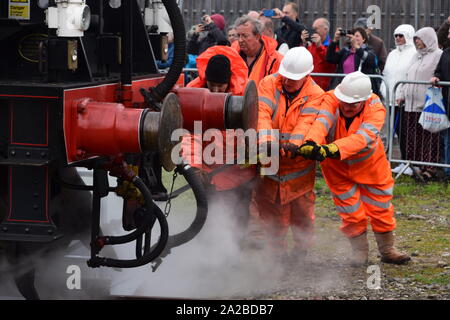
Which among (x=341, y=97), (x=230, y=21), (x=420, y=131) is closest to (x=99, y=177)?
(x=341, y=97)

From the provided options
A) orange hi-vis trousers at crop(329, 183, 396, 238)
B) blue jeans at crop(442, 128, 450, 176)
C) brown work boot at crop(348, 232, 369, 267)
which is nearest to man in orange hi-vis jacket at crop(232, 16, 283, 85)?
orange hi-vis trousers at crop(329, 183, 396, 238)

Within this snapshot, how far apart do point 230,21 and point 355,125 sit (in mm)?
8347

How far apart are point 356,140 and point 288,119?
20.9 inches

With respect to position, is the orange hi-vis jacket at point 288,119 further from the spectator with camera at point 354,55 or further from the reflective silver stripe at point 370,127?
the spectator with camera at point 354,55

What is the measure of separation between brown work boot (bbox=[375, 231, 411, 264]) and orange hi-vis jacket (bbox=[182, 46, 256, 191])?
1055 millimetres

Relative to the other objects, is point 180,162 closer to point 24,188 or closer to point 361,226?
point 24,188

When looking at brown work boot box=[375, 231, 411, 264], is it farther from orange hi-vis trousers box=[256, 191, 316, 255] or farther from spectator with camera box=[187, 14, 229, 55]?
spectator with camera box=[187, 14, 229, 55]

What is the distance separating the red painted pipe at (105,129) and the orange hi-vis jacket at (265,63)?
8.58ft

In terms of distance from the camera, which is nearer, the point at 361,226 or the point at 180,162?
the point at 180,162

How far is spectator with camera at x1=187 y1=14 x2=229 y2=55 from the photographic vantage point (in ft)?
35.2

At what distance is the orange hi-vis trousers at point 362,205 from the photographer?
638 centimetres

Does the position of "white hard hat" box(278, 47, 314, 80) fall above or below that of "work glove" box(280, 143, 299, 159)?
above

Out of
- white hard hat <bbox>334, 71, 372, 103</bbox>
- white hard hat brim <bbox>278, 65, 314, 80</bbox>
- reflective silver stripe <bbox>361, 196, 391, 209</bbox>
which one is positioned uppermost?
white hard hat brim <bbox>278, 65, 314, 80</bbox>

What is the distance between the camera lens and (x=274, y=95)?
638cm
